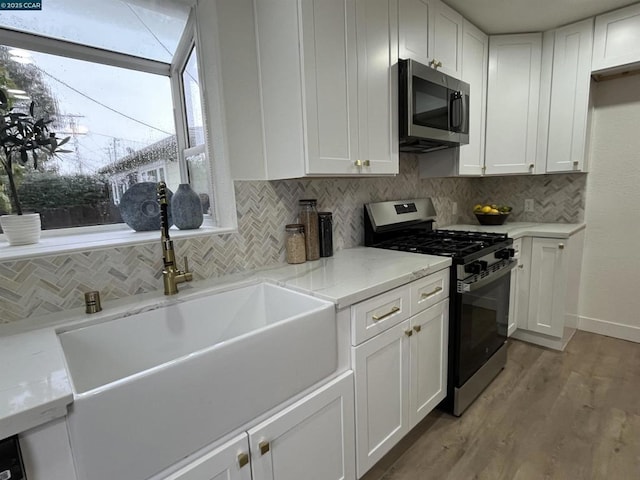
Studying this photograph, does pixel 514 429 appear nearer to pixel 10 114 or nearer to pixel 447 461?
pixel 447 461

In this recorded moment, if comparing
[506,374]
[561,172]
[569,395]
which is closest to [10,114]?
[506,374]

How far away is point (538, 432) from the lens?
1.75m

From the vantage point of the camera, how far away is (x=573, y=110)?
2535 mm

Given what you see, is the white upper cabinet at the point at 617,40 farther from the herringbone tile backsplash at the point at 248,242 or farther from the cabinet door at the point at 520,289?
the cabinet door at the point at 520,289

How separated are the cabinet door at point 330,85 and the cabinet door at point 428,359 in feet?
2.72

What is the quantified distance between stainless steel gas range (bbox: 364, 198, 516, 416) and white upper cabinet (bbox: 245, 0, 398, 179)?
1.73ft

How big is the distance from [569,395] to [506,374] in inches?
13.9

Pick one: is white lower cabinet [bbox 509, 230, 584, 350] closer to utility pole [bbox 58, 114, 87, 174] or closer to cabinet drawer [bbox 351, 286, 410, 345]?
cabinet drawer [bbox 351, 286, 410, 345]

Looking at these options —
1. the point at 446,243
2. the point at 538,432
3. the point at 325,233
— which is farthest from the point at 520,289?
the point at 325,233

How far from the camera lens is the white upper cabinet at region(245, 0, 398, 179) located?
141cm

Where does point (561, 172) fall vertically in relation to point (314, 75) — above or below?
below

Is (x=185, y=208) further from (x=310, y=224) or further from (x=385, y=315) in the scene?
(x=385, y=315)

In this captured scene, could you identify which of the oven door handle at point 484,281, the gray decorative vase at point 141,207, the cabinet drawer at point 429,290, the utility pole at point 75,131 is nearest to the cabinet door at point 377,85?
the cabinet drawer at point 429,290

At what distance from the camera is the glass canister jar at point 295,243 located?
175 centimetres
